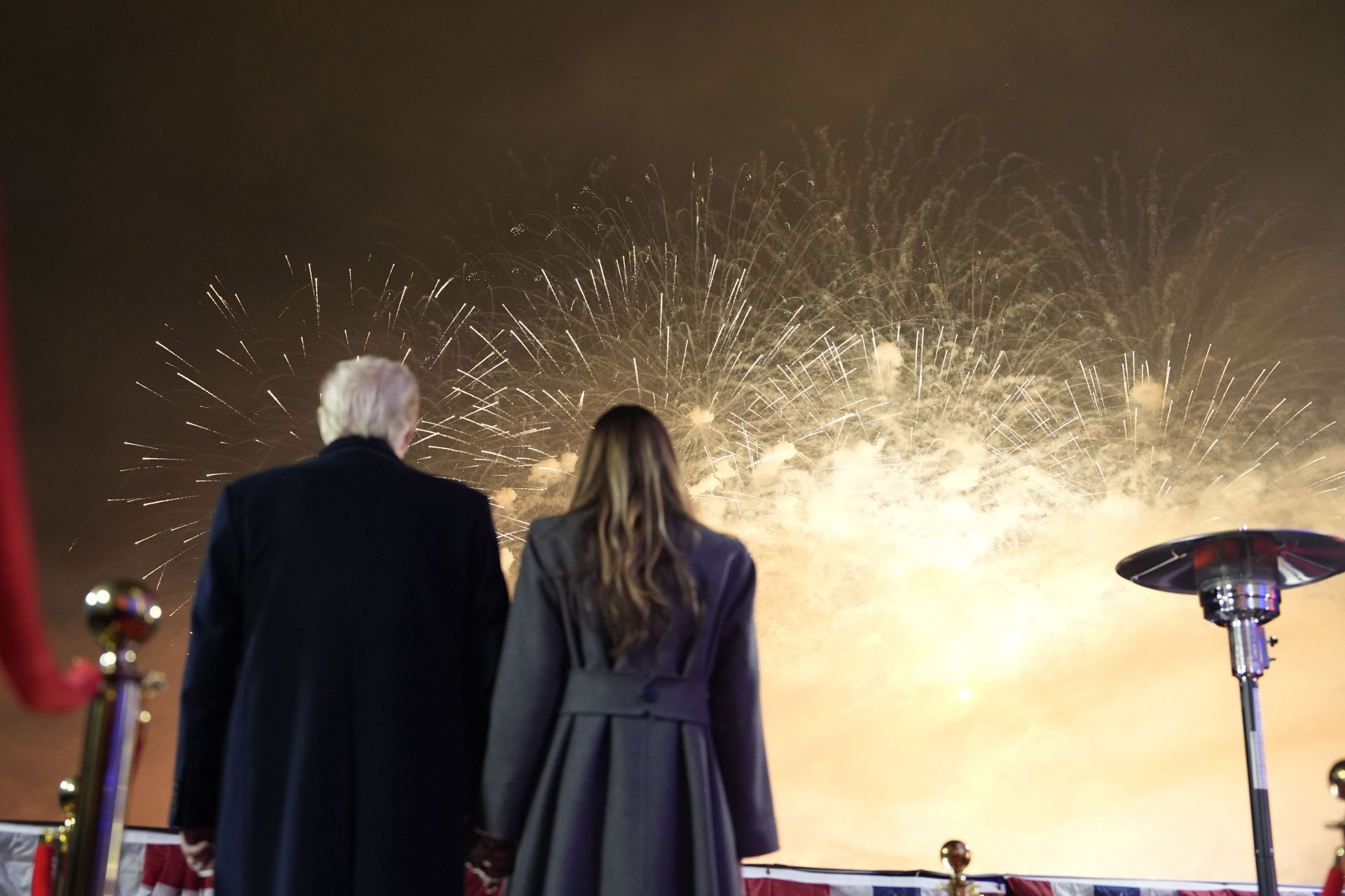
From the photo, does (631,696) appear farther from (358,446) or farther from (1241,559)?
(1241,559)

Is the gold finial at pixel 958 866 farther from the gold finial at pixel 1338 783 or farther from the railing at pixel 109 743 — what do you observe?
the railing at pixel 109 743

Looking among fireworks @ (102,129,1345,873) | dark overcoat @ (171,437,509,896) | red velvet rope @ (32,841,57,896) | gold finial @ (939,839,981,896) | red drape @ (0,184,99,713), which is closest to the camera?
red drape @ (0,184,99,713)

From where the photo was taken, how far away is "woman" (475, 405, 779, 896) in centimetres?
167

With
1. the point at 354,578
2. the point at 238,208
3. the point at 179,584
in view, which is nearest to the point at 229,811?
the point at 354,578

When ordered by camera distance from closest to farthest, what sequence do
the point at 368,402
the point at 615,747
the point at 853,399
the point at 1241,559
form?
the point at 615,747 < the point at 368,402 < the point at 1241,559 < the point at 853,399

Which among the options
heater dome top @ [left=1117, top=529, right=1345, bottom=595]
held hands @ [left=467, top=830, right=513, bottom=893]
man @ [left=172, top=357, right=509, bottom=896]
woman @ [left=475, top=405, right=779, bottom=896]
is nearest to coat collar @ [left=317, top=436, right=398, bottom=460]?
man @ [left=172, top=357, right=509, bottom=896]

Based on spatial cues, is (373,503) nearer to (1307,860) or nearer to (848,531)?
(1307,860)

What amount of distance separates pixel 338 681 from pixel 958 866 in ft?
4.75

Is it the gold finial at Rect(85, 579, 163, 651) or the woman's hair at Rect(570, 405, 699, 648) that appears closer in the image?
the gold finial at Rect(85, 579, 163, 651)

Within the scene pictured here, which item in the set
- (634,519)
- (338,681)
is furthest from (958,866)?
(338,681)

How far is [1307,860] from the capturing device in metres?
5.62

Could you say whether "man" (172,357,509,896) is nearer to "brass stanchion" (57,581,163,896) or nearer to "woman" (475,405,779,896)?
"woman" (475,405,779,896)

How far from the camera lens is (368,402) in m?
1.91

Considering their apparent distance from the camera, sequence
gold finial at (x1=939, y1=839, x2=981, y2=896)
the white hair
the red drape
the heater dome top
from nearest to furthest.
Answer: the red drape, the white hair, the heater dome top, gold finial at (x1=939, y1=839, x2=981, y2=896)
